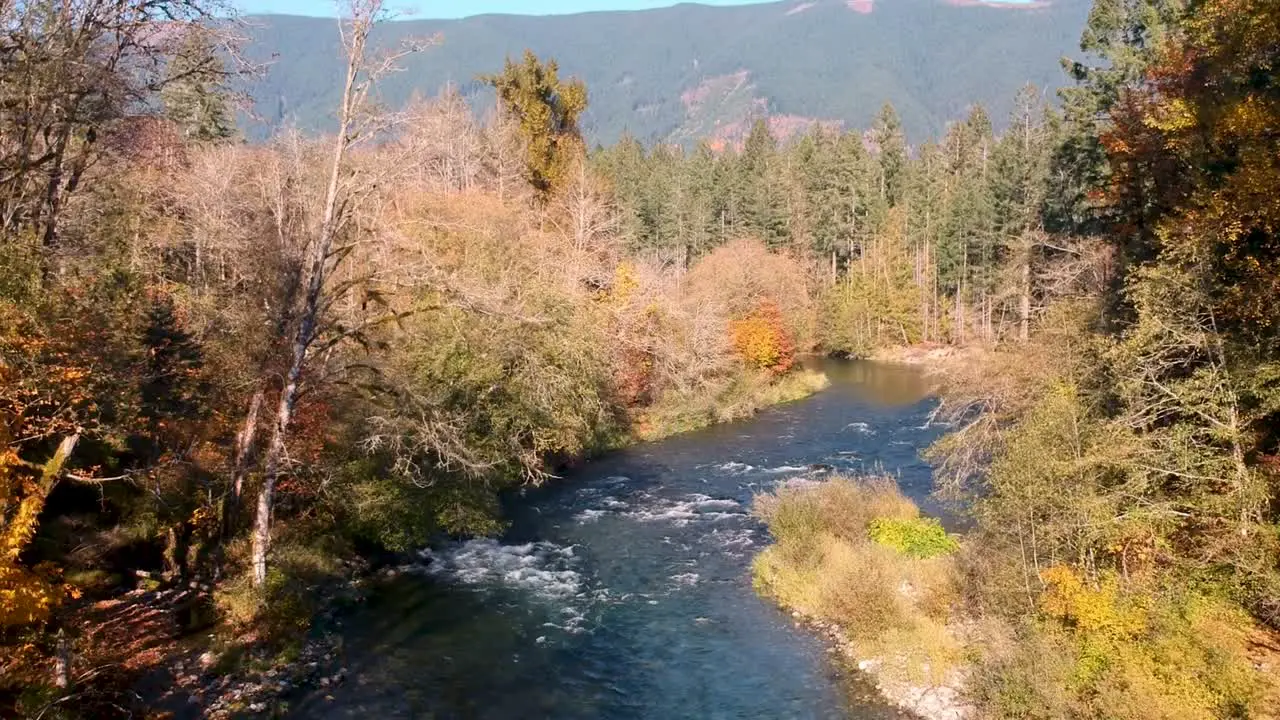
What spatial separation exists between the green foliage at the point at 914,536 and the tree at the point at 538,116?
31.3 metres

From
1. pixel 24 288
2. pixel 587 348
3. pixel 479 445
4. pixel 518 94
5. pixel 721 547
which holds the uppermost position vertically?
pixel 518 94

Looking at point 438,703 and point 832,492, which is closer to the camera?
point 438,703

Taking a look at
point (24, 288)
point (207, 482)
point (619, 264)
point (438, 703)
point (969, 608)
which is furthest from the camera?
point (619, 264)

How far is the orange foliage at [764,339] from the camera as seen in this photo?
2154 inches

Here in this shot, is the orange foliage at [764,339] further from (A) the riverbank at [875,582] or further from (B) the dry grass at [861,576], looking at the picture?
(B) the dry grass at [861,576]

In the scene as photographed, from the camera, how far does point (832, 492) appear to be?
25.1 metres

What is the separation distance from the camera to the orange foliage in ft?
180

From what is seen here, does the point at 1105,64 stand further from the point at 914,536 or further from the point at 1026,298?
the point at 914,536

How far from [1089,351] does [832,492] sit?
797 centimetres

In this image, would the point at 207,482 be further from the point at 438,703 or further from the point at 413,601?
the point at 438,703

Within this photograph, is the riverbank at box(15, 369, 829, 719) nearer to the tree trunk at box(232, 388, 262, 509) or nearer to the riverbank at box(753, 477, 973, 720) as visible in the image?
the tree trunk at box(232, 388, 262, 509)

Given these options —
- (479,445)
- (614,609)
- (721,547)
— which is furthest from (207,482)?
(721,547)

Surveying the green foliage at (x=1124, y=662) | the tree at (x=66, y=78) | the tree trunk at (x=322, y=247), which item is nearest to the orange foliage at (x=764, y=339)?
the green foliage at (x=1124, y=662)

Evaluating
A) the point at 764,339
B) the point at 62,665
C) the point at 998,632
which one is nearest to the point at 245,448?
the point at 62,665
